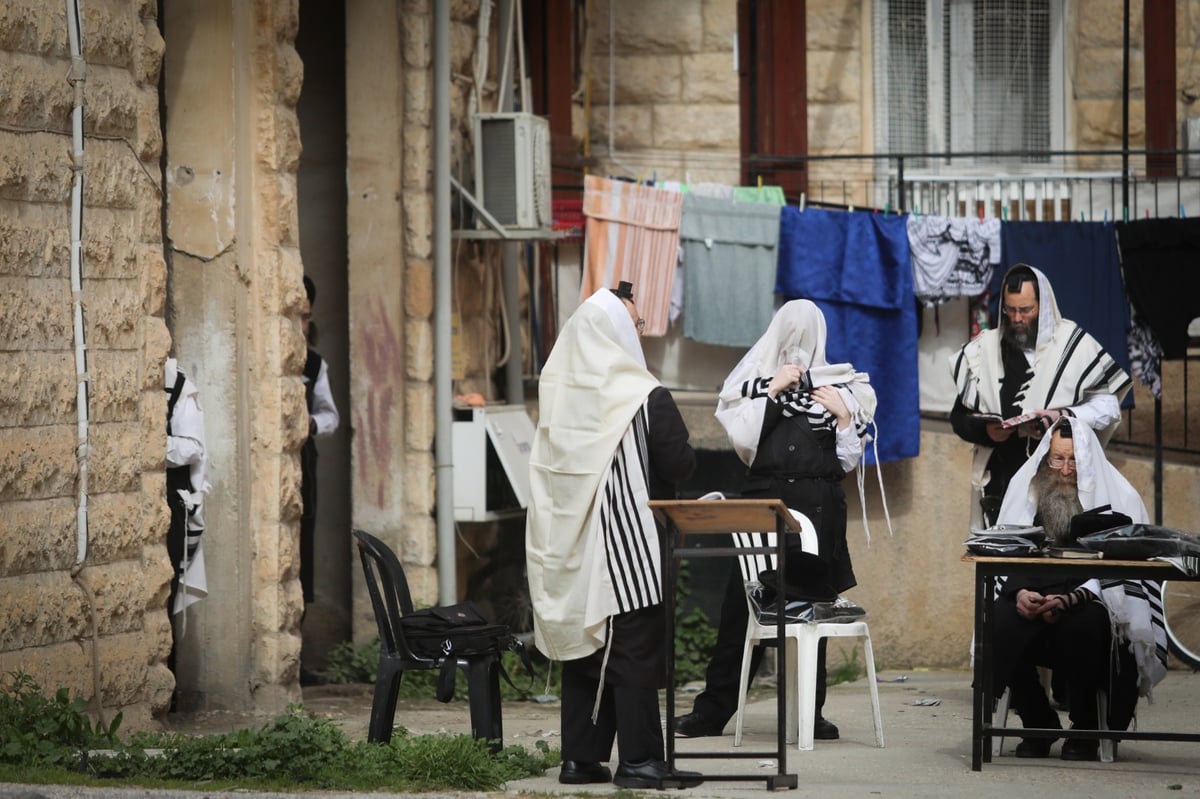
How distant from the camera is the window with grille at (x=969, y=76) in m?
11.9

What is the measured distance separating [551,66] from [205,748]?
237 inches

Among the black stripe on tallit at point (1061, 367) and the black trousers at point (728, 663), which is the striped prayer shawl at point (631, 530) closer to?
the black trousers at point (728, 663)

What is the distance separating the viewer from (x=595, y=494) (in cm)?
658

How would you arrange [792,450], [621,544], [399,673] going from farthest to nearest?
[792,450] < [399,673] < [621,544]

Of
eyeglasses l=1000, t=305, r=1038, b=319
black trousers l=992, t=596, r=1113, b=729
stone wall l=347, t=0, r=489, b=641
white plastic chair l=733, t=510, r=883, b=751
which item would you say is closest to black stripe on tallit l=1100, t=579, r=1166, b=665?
black trousers l=992, t=596, r=1113, b=729

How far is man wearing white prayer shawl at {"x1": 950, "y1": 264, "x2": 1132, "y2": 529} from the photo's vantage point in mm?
8602

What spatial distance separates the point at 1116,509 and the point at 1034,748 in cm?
108

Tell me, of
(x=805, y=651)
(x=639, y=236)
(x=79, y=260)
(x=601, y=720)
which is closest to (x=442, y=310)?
(x=639, y=236)

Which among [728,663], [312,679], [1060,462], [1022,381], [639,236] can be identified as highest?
[639,236]

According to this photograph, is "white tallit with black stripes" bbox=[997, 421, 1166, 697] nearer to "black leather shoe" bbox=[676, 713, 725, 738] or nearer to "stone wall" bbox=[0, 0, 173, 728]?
"black leather shoe" bbox=[676, 713, 725, 738]

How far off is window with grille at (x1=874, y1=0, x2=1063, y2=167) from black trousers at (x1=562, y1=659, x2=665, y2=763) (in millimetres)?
6172

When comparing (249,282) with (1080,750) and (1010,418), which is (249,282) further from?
(1080,750)

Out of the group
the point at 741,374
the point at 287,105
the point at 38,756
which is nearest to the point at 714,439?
the point at 741,374

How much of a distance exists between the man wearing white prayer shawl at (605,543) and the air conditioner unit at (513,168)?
3.33 m
